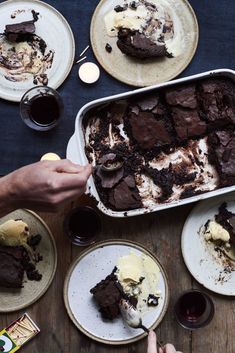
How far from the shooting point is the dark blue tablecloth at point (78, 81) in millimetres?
2453

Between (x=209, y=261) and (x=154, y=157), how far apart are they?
50cm

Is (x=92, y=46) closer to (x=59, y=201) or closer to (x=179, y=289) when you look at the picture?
(x=59, y=201)

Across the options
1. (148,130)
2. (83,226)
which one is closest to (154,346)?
(83,226)

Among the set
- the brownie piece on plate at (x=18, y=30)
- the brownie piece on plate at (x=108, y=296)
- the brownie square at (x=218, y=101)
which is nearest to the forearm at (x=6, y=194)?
the brownie piece on plate at (x=108, y=296)

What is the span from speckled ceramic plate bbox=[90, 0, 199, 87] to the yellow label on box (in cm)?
118

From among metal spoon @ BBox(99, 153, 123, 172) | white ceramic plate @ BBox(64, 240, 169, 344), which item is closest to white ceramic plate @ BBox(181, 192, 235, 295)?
white ceramic plate @ BBox(64, 240, 169, 344)

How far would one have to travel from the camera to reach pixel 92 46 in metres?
2.49

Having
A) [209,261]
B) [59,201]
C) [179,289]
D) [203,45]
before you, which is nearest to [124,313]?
[179,289]

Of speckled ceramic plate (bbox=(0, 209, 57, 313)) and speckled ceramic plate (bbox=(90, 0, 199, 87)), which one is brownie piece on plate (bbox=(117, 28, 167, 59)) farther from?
speckled ceramic plate (bbox=(0, 209, 57, 313))

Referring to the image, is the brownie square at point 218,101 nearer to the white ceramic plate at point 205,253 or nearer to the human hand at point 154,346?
the white ceramic plate at point 205,253

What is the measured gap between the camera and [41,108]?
2.43m

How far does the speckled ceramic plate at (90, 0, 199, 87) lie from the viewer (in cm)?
248

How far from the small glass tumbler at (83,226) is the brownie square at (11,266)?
22 cm

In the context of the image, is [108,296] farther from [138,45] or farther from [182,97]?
[138,45]
